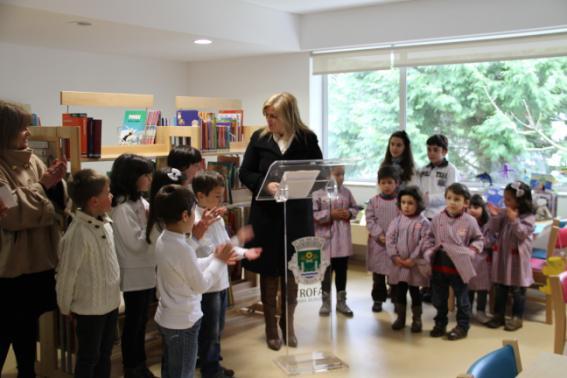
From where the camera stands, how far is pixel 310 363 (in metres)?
3.49

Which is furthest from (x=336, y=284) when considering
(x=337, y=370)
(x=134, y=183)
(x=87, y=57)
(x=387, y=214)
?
(x=87, y=57)

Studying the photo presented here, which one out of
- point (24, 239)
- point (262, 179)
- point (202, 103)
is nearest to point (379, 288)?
point (262, 179)

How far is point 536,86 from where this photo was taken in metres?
5.45

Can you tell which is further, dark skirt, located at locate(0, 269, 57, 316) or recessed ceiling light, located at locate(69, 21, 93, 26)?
recessed ceiling light, located at locate(69, 21, 93, 26)

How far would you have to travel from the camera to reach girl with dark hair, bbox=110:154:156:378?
2.97m

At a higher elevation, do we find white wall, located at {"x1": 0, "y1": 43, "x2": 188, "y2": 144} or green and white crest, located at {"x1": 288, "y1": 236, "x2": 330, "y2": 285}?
white wall, located at {"x1": 0, "y1": 43, "x2": 188, "y2": 144}

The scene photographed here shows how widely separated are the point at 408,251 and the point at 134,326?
78.7 inches

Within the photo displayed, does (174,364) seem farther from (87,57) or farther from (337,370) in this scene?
(87,57)

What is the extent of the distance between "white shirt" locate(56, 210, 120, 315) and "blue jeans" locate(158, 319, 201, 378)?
323mm

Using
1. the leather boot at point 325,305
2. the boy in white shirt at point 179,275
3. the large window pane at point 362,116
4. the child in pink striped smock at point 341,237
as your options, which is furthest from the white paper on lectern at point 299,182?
the large window pane at point 362,116

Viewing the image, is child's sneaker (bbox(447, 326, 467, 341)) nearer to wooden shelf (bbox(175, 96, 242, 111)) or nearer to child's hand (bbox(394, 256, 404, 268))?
child's hand (bbox(394, 256, 404, 268))

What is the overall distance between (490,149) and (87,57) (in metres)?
4.30

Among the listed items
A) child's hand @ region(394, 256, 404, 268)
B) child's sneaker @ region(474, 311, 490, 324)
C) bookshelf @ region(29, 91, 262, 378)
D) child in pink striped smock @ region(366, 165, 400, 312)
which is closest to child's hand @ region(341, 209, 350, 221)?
child in pink striped smock @ region(366, 165, 400, 312)

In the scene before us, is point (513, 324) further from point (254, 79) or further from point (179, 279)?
point (254, 79)
